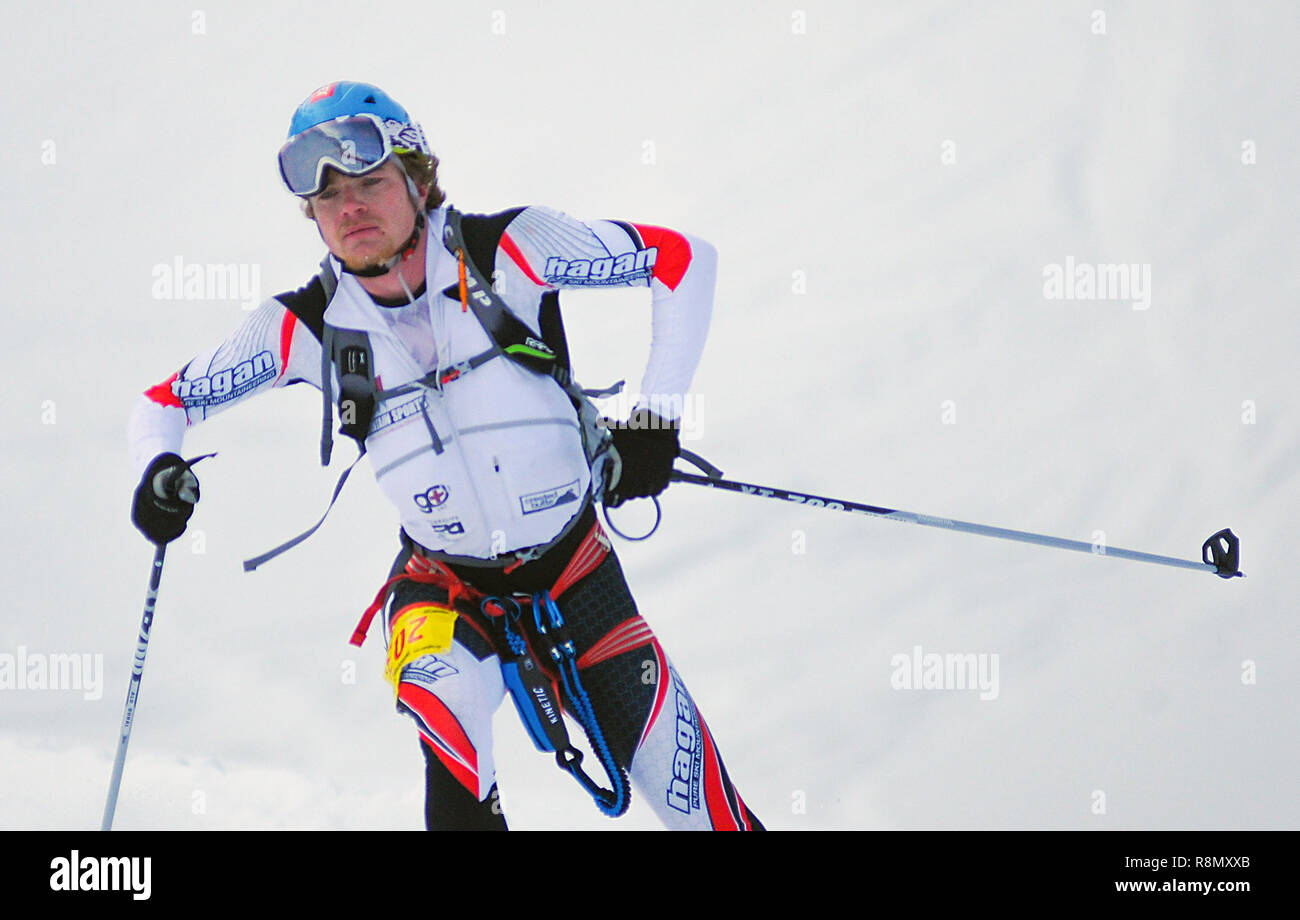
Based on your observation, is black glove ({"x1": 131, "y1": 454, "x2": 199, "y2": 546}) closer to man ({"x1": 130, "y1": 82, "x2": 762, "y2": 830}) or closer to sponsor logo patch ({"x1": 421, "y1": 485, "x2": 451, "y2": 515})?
man ({"x1": 130, "y1": 82, "x2": 762, "y2": 830})

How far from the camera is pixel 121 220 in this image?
1014cm

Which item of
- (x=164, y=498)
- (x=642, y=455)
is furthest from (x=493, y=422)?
(x=164, y=498)

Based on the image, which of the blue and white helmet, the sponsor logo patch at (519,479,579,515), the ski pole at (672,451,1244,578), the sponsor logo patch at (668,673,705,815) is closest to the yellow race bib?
the sponsor logo patch at (519,479,579,515)

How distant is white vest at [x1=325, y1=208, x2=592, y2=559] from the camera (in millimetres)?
3539

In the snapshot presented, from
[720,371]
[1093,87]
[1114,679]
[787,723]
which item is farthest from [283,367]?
[1093,87]

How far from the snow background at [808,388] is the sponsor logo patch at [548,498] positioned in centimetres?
253

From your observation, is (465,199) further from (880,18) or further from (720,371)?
(880,18)

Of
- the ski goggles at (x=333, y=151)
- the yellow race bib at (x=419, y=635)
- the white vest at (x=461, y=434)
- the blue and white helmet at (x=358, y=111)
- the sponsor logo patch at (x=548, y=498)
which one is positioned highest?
the blue and white helmet at (x=358, y=111)

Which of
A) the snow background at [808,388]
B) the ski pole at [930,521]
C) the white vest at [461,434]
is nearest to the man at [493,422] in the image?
the white vest at [461,434]

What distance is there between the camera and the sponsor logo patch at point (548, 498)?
358 cm

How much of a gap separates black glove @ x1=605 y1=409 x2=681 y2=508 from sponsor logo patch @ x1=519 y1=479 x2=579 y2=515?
20cm

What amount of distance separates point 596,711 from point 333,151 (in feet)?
5.37

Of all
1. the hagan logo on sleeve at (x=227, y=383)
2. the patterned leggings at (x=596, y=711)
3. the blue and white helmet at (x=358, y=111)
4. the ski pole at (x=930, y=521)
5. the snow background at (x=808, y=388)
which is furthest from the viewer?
the snow background at (x=808, y=388)

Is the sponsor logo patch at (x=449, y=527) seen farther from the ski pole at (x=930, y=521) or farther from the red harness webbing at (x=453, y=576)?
the ski pole at (x=930, y=521)
